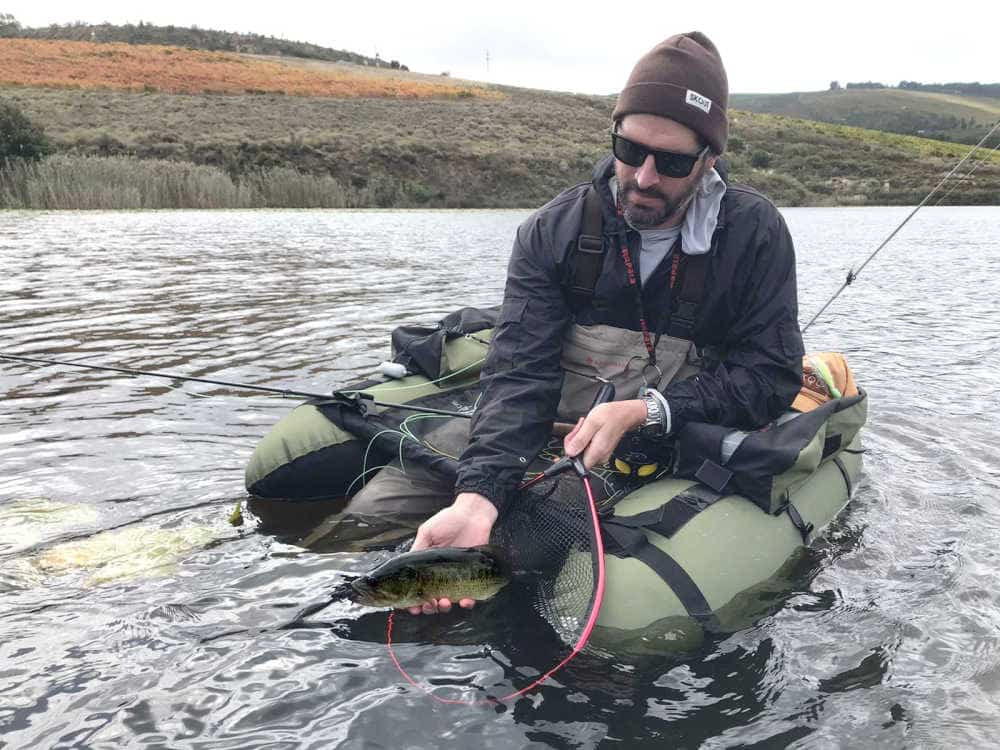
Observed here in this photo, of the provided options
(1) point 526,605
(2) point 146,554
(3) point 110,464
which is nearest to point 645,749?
(1) point 526,605

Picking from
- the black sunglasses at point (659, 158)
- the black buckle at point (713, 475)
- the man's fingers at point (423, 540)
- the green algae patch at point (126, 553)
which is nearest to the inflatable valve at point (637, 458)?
the black buckle at point (713, 475)

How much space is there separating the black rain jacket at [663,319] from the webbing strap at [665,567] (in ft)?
1.97

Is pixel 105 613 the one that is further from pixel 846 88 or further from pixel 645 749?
pixel 846 88

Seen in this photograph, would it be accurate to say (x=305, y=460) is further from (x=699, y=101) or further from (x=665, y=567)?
(x=699, y=101)

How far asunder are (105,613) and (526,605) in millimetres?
1777

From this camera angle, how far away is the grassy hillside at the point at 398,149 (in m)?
39.2

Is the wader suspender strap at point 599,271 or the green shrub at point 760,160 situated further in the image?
the green shrub at point 760,160

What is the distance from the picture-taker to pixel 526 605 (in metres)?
3.60

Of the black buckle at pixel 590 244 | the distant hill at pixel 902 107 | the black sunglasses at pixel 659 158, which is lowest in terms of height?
the black buckle at pixel 590 244

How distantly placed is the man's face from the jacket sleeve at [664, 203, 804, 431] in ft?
1.40

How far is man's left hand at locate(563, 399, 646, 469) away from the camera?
3.51 m

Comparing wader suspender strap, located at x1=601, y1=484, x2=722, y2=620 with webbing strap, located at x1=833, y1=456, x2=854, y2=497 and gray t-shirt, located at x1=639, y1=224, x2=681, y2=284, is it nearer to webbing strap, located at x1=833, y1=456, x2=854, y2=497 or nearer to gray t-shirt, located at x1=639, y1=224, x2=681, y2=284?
gray t-shirt, located at x1=639, y1=224, x2=681, y2=284

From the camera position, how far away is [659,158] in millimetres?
3863

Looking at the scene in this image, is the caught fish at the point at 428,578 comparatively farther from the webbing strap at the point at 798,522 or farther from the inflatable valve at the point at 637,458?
the webbing strap at the point at 798,522
